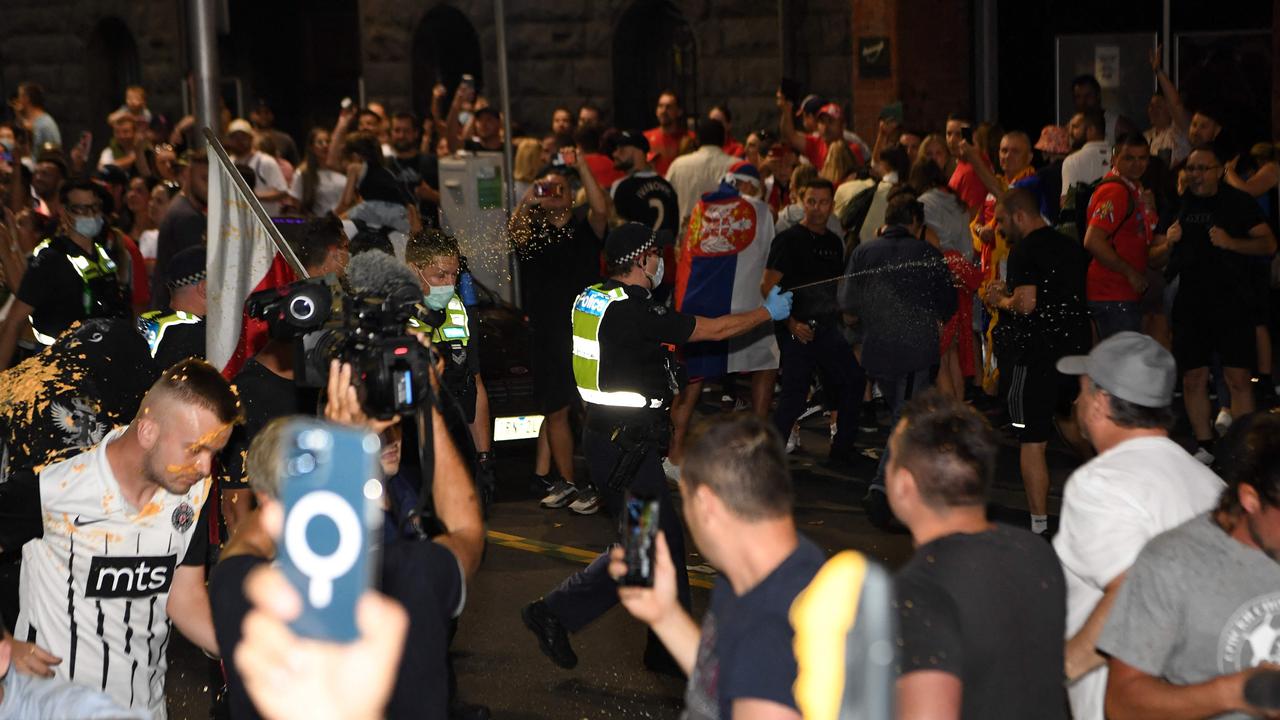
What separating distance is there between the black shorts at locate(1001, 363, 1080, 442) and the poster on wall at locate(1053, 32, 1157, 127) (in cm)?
825

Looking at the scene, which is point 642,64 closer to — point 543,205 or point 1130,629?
point 543,205

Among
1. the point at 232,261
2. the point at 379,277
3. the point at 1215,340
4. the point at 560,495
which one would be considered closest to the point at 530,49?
the point at 560,495

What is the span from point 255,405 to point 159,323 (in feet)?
5.32

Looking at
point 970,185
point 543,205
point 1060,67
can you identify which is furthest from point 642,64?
point 543,205

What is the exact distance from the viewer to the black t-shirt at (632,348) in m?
7.28

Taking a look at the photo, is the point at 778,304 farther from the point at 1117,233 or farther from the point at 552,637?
the point at 1117,233

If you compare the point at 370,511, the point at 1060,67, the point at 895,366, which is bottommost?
the point at 895,366

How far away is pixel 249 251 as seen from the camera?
7.52m

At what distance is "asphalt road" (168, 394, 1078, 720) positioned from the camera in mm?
6859

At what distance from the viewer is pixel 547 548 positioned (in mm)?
9156

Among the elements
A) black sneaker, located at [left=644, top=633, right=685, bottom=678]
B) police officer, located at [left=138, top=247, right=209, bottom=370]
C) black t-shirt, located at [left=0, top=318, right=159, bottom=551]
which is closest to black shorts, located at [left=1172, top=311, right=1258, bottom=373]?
black sneaker, located at [left=644, top=633, right=685, bottom=678]

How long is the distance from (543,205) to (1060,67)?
8256 mm

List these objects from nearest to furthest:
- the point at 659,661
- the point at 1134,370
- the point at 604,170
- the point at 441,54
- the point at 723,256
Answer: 1. the point at 1134,370
2. the point at 659,661
3. the point at 723,256
4. the point at 604,170
5. the point at 441,54

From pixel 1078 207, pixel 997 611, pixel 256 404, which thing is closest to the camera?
pixel 997 611
